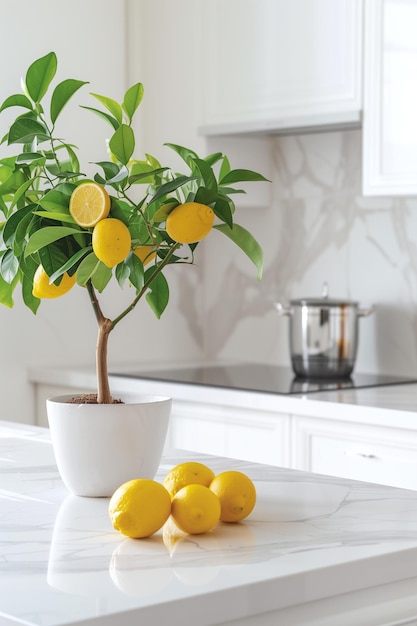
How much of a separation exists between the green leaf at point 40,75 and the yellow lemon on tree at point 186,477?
1.71 ft

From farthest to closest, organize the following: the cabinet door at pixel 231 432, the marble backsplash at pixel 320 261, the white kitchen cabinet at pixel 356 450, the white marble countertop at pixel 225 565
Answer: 1. the marble backsplash at pixel 320 261
2. the cabinet door at pixel 231 432
3. the white kitchen cabinet at pixel 356 450
4. the white marble countertop at pixel 225 565

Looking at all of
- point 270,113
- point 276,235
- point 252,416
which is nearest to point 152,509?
point 252,416

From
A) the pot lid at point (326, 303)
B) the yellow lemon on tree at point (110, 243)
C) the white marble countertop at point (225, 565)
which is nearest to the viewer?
the white marble countertop at point (225, 565)

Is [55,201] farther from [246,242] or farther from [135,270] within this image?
[246,242]

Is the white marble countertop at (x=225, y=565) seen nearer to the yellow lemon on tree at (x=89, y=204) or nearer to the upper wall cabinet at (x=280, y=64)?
the yellow lemon on tree at (x=89, y=204)

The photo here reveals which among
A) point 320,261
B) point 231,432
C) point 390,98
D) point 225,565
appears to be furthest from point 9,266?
point 320,261

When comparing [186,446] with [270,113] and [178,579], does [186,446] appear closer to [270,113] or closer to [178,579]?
[270,113]

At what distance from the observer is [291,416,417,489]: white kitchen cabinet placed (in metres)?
2.47

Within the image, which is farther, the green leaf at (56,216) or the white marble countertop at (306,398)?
the white marble countertop at (306,398)

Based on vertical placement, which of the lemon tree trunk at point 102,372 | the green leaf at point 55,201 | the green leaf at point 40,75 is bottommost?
the lemon tree trunk at point 102,372

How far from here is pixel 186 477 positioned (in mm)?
1270

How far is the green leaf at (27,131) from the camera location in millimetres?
1362

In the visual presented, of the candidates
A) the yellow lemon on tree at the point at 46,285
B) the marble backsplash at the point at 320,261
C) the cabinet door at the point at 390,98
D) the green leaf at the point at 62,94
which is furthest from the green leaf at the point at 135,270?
the marble backsplash at the point at 320,261

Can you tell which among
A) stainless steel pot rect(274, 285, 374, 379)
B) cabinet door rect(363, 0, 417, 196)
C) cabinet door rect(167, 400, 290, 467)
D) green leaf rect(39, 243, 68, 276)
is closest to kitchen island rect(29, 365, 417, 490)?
cabinet door rect(167, 400, 290, 467)
